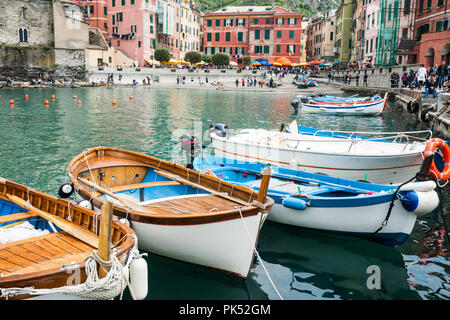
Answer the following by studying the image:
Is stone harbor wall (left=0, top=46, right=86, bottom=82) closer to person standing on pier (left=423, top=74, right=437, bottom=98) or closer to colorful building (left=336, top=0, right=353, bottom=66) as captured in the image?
colorful building (left=336, top=0, right=353, bottom=66)

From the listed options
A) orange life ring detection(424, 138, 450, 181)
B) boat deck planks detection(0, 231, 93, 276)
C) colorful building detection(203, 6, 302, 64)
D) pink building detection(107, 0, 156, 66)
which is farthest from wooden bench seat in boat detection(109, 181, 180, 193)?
colorful building detection(203, 6, 302, 64)

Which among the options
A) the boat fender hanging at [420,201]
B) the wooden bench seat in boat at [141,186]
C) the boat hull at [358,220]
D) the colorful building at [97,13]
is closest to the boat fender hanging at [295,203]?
the boat hull at [358,220]

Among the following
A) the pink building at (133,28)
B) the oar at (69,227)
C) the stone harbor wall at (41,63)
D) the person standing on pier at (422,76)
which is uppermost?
the pink building at (133,28)

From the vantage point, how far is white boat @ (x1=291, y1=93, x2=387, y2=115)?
3011 centimetres

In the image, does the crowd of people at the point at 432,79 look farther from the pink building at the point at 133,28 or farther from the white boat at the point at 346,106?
the pink building at the point at 133,28

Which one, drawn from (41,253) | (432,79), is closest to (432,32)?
(432,79)

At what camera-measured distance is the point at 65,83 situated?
5744 centimetres

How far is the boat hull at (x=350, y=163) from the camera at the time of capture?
36.2 feet

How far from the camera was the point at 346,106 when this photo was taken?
30969mm

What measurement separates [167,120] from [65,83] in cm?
3726

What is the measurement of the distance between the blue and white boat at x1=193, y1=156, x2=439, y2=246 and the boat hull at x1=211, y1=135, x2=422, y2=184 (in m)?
2.09

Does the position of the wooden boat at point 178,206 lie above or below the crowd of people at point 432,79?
below

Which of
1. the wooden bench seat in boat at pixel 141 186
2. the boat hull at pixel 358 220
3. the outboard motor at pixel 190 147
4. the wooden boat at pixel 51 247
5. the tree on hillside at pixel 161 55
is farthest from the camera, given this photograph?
the tree on hillside at pixel 161 55

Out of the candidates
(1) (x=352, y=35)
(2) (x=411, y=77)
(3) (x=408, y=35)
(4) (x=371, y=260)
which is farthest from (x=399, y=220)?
(1) (x=352, y=35)
